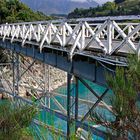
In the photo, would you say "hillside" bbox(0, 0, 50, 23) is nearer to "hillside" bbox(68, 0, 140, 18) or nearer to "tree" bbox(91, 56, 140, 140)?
"hillside" bbox(68, 0, 140, 18)

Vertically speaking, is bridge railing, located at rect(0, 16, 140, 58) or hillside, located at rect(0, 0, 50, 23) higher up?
hillside, located at rect(0, 0, 50, 23)

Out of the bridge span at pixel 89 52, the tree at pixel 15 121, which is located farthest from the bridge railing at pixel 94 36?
the tree at pixel 15 121

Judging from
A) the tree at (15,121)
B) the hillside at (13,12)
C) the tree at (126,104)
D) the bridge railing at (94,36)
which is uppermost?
the hillside at (13,12)

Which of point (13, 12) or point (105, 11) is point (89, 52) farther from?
point (105, 11)

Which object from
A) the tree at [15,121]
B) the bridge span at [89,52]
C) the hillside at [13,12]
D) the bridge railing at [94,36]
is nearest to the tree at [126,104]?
the bridge span at [89,52]

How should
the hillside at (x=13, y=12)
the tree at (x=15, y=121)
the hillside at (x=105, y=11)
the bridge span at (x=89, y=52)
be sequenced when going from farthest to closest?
1. the hillside at (x=105, y=11)
2. the hillside at (x=13, y=12)
3. the bridge span at (x=89, y=52)
4. the tree at (x=15, y=121)

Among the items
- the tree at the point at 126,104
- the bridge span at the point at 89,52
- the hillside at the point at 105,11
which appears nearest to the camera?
the tree at the point at 126,104

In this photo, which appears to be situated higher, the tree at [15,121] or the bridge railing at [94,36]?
the bridge railing at [94,36]

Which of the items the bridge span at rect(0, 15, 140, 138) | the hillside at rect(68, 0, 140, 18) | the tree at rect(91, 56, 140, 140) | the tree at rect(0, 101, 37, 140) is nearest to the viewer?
the tree at rect(91, 56, 140, 140)

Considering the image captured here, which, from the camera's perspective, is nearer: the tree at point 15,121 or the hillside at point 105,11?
the tree at point 15,121

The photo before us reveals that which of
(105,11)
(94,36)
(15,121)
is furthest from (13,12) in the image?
(15,121)

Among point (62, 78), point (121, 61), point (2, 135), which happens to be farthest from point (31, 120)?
point (62, 78)

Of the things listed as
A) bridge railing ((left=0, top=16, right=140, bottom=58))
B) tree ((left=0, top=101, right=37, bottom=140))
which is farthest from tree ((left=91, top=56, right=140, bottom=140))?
tree ((left=0, top=101, right=37, bottom=140))

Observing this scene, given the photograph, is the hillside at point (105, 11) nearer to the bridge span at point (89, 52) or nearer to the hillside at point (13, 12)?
the hillside at point (13, 12)
